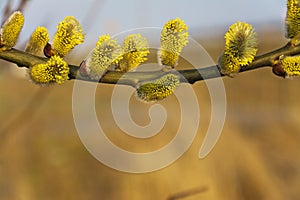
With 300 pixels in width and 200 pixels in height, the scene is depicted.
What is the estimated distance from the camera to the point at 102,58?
1.50 feet

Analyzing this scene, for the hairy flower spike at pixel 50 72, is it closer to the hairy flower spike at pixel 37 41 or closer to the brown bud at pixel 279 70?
the hairy flower spike at pixel 37 41

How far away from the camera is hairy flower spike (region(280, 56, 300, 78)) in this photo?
455mm

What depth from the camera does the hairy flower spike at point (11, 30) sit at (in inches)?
18.1

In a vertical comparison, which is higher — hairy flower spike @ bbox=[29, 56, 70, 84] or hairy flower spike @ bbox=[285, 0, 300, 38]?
hairy flower spike @ bbox=[285, 0, 300, 38]

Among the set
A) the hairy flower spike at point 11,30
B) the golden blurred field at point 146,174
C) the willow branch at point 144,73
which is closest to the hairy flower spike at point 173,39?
the willow branch at point 144,73

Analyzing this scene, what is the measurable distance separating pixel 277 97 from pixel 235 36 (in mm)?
7063

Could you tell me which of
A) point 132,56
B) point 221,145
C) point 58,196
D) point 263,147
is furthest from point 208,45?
point 132,56

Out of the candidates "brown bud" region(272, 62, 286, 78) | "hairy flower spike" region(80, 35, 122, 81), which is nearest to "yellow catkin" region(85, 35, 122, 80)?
"hairy flower spike" region(80, 35, 122, 81)

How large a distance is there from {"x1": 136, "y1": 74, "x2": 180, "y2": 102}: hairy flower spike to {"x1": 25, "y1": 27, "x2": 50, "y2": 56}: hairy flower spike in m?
0.11

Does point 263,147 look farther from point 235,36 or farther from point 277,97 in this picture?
point 235,36

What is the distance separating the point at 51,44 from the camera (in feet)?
1.57

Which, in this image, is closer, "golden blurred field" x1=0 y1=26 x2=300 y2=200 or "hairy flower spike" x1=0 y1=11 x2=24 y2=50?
"hairy flower spike" x1=0 y1=11 x2=24 y2=50

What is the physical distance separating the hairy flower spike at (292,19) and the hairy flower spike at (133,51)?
13 centimetres

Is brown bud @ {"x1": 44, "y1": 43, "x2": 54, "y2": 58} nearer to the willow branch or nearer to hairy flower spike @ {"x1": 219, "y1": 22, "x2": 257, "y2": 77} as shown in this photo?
the willow branch
